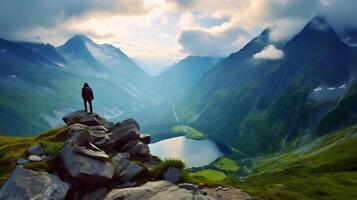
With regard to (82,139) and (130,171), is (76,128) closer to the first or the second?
(82,139)

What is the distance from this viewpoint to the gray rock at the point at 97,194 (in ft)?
113

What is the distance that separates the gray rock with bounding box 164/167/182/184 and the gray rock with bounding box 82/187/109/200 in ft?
19.3

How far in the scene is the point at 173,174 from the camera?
38.1 m

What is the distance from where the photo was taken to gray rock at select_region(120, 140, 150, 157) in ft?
147

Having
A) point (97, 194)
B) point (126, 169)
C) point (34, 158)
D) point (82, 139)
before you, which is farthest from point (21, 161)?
point (126, 169)

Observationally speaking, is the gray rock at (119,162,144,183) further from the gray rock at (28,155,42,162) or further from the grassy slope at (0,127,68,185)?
the gray rock at (28,155,42,162)

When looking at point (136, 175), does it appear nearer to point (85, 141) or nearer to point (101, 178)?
point (101, 178)

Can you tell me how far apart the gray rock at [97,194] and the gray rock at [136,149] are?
949cm

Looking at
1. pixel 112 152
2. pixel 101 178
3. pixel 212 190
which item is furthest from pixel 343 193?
pixel 101 178

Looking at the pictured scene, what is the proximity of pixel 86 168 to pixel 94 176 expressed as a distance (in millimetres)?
1038

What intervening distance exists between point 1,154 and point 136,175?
18572mm

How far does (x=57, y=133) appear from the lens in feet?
166

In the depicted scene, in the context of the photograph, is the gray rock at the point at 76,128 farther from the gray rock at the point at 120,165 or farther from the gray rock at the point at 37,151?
the gray rock at the point at 120,165

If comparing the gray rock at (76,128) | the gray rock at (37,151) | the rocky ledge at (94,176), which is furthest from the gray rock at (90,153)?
the gray rock at (76,128)
